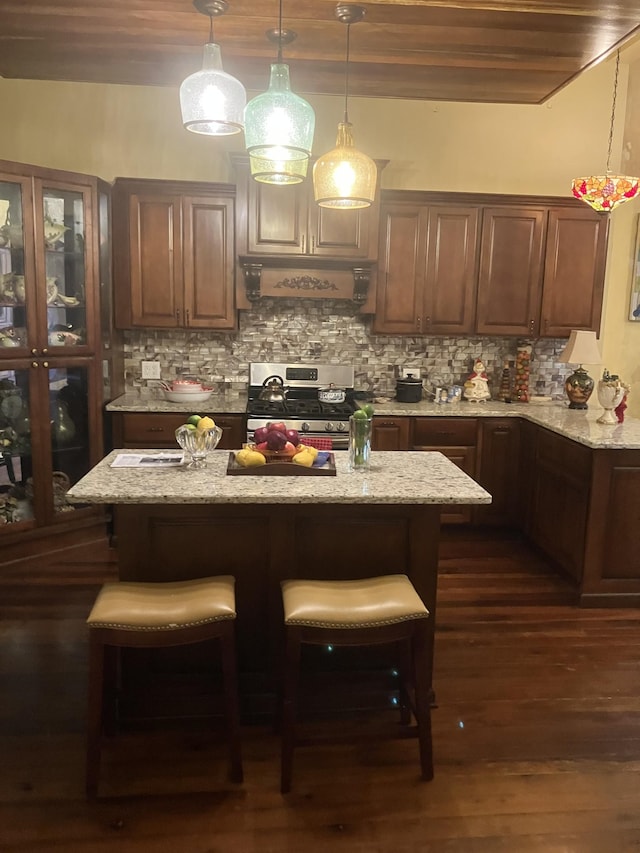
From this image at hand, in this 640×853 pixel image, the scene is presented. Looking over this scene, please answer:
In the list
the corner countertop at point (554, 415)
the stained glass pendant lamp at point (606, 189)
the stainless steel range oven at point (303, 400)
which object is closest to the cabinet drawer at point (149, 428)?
the stainless steel range oven at point (303, 400)

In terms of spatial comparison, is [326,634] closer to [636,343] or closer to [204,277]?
[204,277]

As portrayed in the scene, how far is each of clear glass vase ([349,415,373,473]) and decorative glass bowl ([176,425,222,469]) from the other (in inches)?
20.1

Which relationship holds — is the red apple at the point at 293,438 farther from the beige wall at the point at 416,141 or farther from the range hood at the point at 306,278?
the beige wall at the point at 416,141

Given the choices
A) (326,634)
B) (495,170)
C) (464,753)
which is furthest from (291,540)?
(495,170)

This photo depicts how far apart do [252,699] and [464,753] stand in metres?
0.77

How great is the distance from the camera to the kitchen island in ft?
7.44

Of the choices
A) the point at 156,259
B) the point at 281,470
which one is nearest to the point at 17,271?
the point at 156,259

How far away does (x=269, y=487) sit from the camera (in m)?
2.22

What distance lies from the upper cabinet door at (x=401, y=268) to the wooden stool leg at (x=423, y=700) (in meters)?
2.73

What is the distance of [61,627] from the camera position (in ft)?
9.89

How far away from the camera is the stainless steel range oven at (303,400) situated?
406cm

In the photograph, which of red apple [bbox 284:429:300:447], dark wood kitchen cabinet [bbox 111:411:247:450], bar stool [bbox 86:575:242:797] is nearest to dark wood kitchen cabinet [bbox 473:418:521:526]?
dark wood kitchen cabinet [bbox 111:411:247:450]

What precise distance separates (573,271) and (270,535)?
10.5 feet

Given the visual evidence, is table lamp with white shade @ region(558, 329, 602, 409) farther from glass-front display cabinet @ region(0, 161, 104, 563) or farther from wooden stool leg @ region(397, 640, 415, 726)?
glass-front display cabinet @ region(0, 161, 104, 563)
